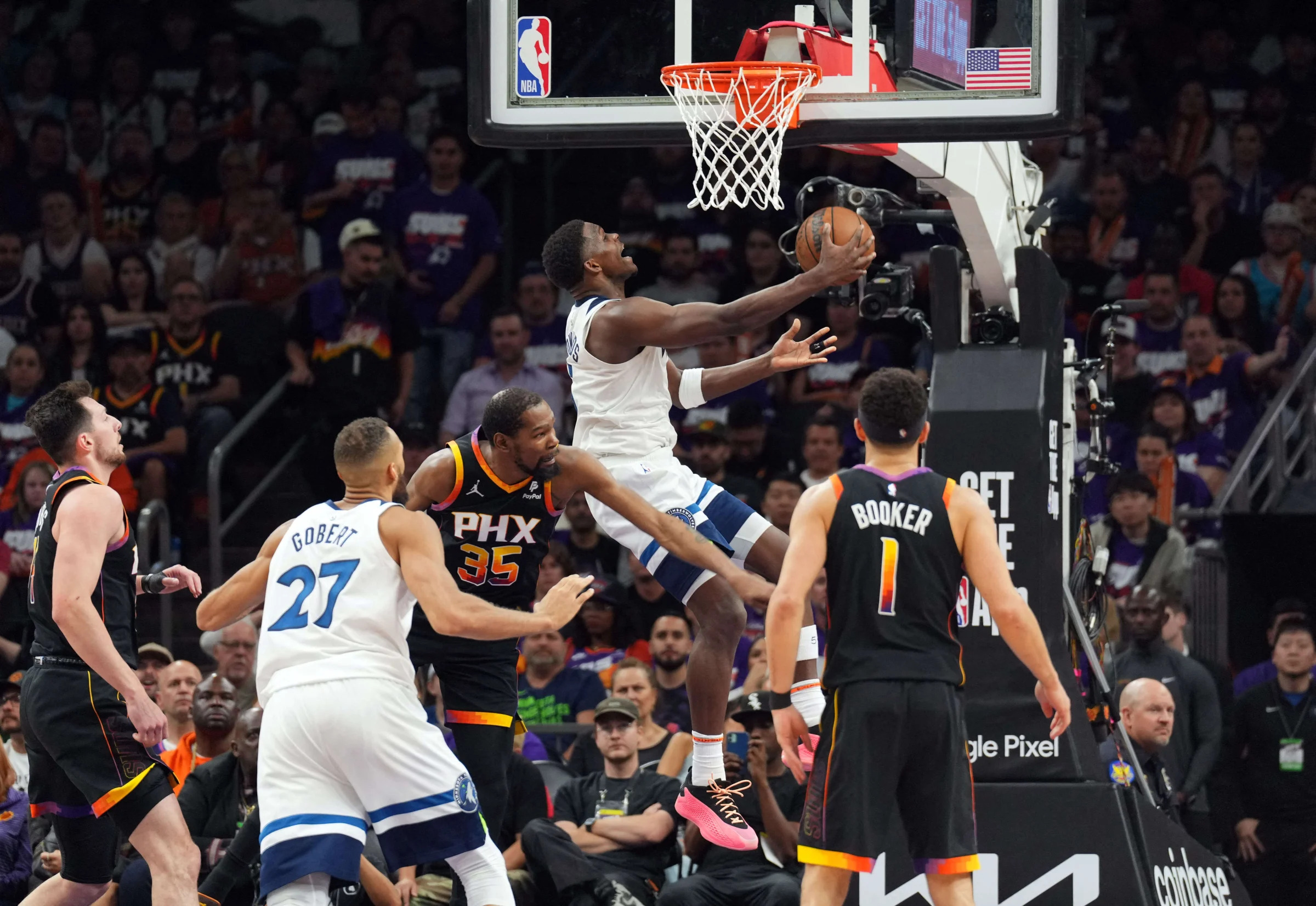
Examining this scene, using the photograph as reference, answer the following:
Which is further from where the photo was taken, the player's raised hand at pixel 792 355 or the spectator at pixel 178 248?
the spectator at pixel 178 248

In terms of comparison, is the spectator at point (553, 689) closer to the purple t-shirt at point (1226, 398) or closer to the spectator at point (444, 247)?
the spectator at point (444, 247)

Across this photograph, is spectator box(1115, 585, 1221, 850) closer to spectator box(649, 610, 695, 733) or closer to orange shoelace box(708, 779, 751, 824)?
spectator box(649, 610, 695, 733)

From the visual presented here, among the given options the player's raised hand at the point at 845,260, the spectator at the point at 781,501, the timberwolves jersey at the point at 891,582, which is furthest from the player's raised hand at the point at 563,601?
the spectator at the point at 781,501

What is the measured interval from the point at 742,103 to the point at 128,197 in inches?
377

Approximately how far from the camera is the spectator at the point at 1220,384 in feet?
44.3

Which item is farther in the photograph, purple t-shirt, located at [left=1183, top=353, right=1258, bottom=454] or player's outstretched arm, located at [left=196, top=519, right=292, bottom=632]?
purple t-shirt, located at [left=1183, top=353, right=1258, bottom=454]

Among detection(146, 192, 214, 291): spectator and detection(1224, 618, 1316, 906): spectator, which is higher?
detection(146, 192, 214, 291): spectator

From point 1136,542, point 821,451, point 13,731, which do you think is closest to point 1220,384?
point 1136,542

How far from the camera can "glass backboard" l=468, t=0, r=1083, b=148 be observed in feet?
25.4

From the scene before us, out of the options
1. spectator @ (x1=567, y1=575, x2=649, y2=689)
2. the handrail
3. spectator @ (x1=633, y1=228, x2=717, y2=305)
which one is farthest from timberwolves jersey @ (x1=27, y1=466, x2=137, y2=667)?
spectator @ (x1=633, y1=228, x2=717, y2=305)

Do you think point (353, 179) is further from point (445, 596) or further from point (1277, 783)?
point (445, 596)

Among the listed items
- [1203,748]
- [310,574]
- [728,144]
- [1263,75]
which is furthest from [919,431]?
[1263,75]

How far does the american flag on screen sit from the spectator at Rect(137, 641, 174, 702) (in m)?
5.83

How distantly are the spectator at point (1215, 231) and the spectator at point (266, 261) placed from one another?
6872 mm
